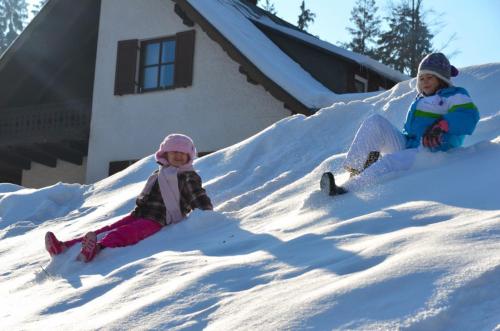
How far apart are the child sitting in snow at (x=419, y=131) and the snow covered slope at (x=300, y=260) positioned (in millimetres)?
108

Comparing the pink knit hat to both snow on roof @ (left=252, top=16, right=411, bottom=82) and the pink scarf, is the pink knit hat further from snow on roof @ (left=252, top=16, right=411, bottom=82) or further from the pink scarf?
snow on roof @ (left=252, top=16, right=411, bottom=82)

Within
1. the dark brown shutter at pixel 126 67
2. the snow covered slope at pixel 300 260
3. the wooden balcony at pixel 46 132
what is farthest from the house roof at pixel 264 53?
the snow covered slope at pixel 300 260

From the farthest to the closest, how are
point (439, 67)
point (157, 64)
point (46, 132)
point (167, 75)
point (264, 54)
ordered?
point (46, 132), point (157, 64), point (167, 75), point (264, 54), point (439, 67)

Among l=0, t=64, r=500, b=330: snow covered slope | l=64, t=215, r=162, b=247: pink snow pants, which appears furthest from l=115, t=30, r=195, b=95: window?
l=64, t=215, r=162, b=247: pink snow pants

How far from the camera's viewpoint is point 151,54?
15.6 meters

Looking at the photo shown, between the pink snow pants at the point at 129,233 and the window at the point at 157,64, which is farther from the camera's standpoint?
the window at the point at 157,64

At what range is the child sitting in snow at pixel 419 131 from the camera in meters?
5.45

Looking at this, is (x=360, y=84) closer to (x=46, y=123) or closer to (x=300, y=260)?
(x=46, y=123)

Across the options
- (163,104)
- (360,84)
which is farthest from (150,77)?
(360,84)

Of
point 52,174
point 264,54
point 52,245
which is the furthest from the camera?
point 52,174

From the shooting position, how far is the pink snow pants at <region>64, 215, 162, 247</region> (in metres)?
5.80

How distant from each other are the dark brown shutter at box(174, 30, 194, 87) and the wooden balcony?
247cm

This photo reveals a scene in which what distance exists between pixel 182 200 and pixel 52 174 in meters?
12.3

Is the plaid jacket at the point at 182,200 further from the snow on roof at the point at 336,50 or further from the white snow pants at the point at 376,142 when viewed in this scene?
the snow on roof at the point at 336,50
